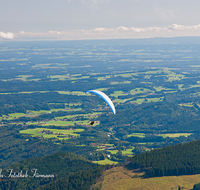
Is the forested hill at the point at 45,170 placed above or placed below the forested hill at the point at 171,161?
below

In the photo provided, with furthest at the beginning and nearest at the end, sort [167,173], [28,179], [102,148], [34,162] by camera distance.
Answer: [102,148] → [34,162] → [28,179] → [167,173]

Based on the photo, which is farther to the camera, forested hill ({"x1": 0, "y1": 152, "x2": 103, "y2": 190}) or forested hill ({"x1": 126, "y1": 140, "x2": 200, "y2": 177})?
forested hill ({"x1": 0, "y1": 152, "x2": 103, "y2": 190})

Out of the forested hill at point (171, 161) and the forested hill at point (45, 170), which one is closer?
the forested hill at point (171, 161)

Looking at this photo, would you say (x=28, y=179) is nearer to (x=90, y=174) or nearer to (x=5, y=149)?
(x=90, y=174)

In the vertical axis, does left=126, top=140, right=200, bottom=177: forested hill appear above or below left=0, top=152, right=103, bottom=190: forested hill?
above

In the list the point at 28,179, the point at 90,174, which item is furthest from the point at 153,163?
the point at 28,179
